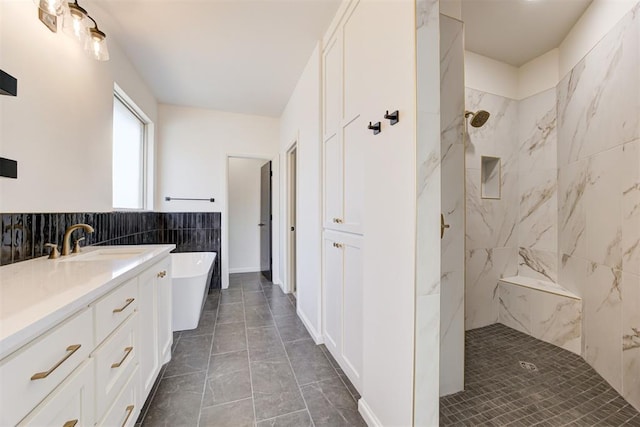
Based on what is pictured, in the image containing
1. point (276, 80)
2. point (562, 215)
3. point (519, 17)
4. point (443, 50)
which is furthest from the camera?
point (276, 80)

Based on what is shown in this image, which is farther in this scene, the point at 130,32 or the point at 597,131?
the point at 130,32

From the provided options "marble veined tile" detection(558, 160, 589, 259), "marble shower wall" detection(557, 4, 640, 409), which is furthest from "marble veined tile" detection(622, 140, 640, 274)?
"marble veined tile" detection(558, 160, 589, 259)

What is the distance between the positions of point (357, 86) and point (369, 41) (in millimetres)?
243

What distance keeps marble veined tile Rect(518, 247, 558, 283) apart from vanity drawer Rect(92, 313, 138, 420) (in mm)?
3363

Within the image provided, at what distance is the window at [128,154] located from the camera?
250cm

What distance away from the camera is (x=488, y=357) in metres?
2.00

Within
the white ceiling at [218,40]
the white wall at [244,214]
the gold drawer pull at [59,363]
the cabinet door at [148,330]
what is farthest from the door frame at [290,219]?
the gold drawer pull at [59,363]

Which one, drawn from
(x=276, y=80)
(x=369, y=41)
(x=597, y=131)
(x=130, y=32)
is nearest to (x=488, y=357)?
(x=597, y=131)

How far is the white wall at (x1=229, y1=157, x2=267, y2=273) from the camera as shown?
4684 mm

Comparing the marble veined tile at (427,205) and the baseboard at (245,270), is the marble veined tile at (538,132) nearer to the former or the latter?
the marble veined tile at (427,205)

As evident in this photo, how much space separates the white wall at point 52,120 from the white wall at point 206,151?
1.43 meters

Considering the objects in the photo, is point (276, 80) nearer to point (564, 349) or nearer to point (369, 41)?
point (369, 41)

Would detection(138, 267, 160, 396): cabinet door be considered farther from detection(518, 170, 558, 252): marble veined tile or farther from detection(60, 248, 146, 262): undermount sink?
detection(518, 170, 558, 252): marble veined tile

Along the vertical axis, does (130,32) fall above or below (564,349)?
above
